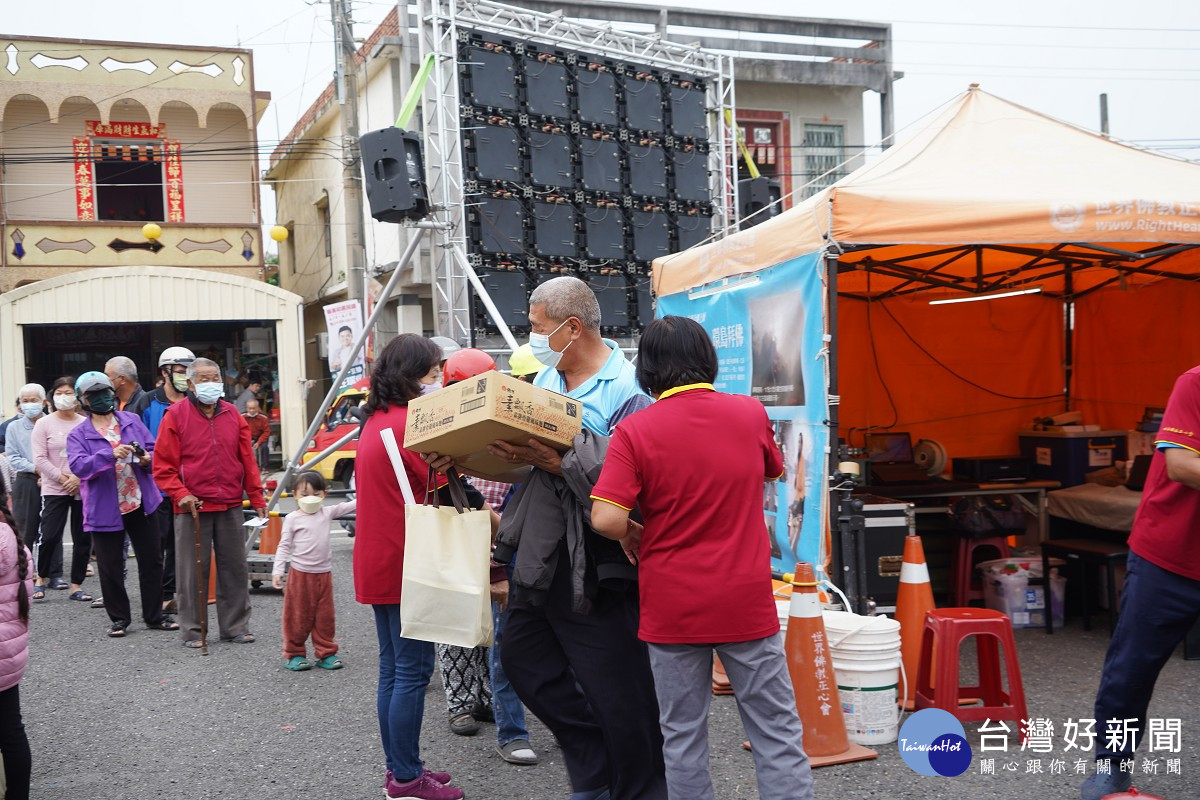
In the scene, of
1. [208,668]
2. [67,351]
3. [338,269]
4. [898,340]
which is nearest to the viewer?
[208,668]

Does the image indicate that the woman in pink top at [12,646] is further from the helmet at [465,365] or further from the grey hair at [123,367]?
the grey hair at [123,367]

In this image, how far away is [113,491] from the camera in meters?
7.02

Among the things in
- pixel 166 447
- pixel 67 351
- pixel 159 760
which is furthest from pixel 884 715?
pixel 67 351

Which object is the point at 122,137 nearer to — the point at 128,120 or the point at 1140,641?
the point at 128,120

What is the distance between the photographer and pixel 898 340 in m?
8.16

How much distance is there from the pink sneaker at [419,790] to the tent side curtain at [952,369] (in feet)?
16.6

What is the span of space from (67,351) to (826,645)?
1889cm

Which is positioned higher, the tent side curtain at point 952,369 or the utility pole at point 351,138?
the utility pole at point 351,138

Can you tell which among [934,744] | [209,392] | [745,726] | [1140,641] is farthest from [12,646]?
[1140,641]

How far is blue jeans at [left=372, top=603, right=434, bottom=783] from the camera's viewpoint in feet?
12.0

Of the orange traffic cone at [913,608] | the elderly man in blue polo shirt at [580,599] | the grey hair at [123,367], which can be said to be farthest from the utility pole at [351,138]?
the elderly man in blue polo shirt at [580,599]

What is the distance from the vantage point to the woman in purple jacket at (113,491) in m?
6.96

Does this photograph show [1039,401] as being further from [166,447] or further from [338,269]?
[338,269]

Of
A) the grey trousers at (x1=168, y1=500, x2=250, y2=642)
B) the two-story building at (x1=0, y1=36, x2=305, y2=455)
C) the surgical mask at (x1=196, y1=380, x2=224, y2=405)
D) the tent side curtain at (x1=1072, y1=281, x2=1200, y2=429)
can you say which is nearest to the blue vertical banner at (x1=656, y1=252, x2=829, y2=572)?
the surgical mask at (x1=196, y1=380, x2=224, y2=405)
